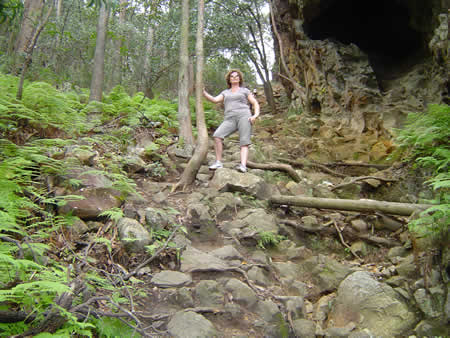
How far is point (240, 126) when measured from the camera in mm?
6469

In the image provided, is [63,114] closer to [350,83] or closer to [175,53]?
[350,83]

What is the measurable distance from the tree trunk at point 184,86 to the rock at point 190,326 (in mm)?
4695

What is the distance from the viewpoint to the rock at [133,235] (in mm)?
3461

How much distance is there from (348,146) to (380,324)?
19.7 feet

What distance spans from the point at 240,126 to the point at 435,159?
3.57m

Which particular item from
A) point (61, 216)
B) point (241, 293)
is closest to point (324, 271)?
point (241, 293)

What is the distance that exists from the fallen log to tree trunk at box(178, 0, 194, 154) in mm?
2640

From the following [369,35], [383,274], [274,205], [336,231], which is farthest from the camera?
[369,35]

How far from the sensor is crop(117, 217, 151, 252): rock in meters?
3.46

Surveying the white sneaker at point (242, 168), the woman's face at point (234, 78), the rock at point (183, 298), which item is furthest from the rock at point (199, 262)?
the woman's face at point (234, 78)

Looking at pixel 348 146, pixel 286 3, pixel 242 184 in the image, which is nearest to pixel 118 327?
pixel 242 184

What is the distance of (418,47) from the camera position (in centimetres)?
954

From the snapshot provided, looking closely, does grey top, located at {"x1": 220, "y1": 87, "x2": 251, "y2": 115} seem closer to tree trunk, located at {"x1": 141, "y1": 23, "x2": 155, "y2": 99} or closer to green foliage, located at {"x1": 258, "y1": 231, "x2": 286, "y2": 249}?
green foliage, located at {"x1": 258, "y1": 231, "x2": 286, "y2": 249}

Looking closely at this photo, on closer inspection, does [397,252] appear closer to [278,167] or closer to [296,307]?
[296,307]
